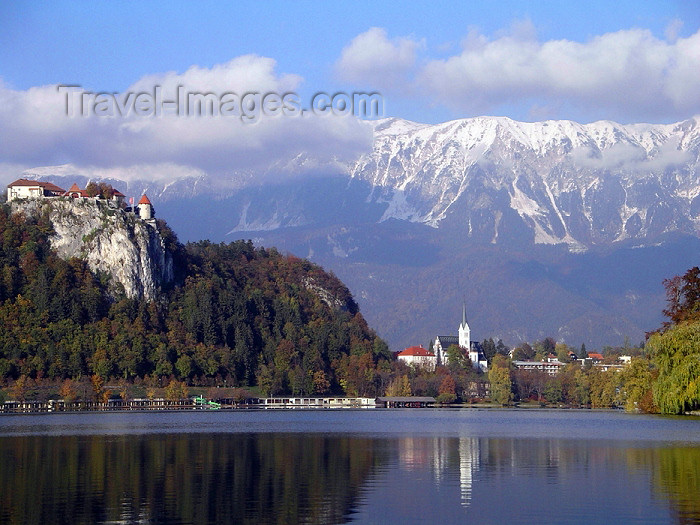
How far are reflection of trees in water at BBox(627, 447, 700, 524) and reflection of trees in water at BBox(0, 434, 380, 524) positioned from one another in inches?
475

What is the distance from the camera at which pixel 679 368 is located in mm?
91125

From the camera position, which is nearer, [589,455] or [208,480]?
[208,480]

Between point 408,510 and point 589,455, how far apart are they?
25328mm

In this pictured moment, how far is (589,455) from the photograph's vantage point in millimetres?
67375

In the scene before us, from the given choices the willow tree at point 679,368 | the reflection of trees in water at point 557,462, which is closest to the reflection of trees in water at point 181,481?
the reflection of trees in water at point 557,462

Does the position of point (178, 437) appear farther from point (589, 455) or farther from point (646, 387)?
point (646, 387)

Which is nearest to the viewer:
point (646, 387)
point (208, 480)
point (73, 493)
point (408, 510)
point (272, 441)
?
point (408, 510)

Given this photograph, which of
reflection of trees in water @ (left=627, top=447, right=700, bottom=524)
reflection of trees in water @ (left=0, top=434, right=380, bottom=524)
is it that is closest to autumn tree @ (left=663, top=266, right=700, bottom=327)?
reflection of trees in water @ (left=0, top=434, right=380, bottom=524)

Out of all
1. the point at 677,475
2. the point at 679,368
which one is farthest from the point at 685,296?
the point at 677,475

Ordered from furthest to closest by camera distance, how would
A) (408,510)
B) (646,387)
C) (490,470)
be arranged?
(646,387), (490,470), (408,510)

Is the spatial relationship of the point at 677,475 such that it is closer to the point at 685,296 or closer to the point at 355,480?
the point at 355,480

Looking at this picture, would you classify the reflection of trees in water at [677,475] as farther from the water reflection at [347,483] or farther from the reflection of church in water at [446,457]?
the reflection of church in water at [446,457]

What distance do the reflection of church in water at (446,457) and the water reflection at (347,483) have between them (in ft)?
0.30

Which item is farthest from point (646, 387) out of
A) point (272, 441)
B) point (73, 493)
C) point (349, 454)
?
point (73, 493)
